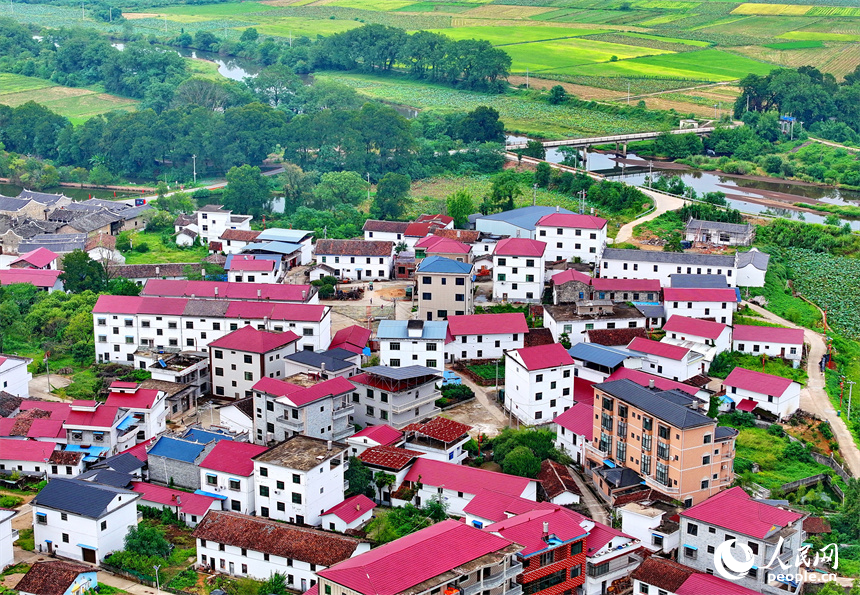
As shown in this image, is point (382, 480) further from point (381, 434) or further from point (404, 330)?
point (404, 330)

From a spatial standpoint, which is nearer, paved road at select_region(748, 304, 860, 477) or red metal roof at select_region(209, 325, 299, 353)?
paved road at select_region(748, 304, 860, 477)

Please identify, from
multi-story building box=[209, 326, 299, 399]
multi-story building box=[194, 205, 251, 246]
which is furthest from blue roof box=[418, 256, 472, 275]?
multi-story building box=[194, 205, 251, 246]

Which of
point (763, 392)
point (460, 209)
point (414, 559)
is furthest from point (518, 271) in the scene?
point (414, 559)

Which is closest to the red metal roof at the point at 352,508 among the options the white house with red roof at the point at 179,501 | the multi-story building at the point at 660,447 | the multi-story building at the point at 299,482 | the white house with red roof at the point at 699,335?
the multi-story building at the point at 299,482

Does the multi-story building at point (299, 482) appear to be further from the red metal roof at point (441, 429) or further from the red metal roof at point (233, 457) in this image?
the red metal roof at point (441, 429)

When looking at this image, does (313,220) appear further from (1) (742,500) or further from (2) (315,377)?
(1) (742,500)

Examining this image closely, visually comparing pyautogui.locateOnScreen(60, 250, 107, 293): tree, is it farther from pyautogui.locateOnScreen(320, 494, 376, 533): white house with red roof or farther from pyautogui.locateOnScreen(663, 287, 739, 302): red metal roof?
pyautogui.locateOnScreen(663, 287, 739, 302): red metal roof
